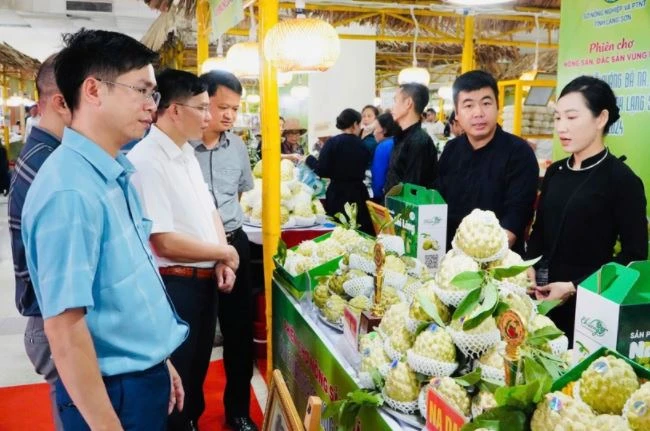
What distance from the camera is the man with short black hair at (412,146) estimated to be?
405cm

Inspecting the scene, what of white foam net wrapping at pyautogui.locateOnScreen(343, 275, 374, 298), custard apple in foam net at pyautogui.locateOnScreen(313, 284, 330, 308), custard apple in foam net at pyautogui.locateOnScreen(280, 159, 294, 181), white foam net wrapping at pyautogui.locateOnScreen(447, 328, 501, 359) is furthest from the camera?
custard apple in foam net at pyautogui.locateOnScreen(280, 159, 294, 181)

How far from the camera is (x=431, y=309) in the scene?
1.60 meters

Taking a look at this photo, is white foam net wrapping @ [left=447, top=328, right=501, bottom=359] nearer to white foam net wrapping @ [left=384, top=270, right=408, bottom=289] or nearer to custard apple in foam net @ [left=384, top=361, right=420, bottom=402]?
custard apple in foam net @ [left=384, top=361, right=420, bottom=402]

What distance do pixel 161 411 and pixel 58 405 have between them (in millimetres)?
270

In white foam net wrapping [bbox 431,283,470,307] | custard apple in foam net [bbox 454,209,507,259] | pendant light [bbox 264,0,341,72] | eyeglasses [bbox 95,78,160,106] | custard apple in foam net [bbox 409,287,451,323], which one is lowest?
custard apple in foam net [bbox 409,287,451,323]

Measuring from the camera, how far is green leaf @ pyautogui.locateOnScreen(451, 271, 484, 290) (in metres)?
1.51

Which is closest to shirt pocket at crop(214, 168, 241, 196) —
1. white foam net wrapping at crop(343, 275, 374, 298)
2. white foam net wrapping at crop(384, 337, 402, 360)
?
white foam net wrapping at crop(343, 275, 374, 298)

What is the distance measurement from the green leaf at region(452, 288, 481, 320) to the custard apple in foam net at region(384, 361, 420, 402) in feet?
0.68

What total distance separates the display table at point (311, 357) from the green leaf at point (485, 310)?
319mm

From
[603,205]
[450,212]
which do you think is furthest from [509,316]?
[450,212]

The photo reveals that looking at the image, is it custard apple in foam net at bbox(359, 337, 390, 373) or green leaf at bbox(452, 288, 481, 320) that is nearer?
green leaf at bbox(452, 288, 481, 320)

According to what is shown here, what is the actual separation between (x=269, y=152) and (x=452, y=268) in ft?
6.96

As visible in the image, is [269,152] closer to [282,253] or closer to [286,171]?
[282,253]

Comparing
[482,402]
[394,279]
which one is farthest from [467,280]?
[394,279]
